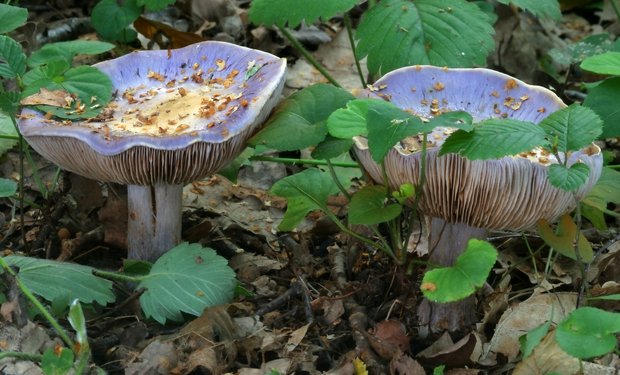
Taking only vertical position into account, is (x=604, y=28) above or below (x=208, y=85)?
below

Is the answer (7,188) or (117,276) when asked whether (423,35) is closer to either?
(117,276)

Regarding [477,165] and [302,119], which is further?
[302,119]

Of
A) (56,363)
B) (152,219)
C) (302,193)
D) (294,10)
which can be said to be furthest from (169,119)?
(56,363)

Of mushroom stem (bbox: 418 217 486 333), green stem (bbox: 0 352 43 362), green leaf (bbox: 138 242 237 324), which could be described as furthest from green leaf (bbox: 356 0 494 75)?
green stem (bbox: 0 352 43 362)

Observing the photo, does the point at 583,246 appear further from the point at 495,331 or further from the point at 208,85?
the point at 208,85

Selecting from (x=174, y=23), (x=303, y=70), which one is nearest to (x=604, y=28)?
(x=303, y=70)

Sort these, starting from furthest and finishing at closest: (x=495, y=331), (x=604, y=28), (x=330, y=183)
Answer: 1. (x=604, y=28)
2. (x=330, y=183)
3. (x=495, y=331)
